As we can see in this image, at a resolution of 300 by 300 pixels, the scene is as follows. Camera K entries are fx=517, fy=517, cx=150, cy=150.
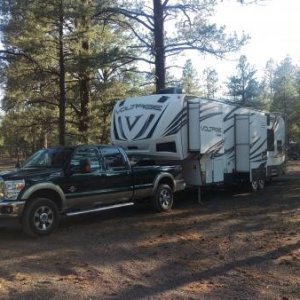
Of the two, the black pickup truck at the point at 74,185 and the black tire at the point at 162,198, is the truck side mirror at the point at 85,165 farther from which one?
the black tire at the point at 162,198

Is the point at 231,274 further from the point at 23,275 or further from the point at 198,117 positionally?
the point at 198,117

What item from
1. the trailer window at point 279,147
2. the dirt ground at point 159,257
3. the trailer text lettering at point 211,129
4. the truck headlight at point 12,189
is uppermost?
the trailer text lettering at point 211,129

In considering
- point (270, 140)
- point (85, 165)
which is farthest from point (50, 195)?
point (270, 140)

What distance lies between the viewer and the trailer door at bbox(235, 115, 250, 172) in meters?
17.3

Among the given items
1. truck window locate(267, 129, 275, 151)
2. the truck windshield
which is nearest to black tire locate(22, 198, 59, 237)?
the truck windshield

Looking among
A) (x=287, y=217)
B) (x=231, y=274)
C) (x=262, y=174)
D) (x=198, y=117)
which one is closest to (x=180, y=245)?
(x=231, y=274)

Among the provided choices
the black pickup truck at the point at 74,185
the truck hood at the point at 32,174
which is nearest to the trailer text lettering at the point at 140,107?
the black pickup truck at the point at 74,185

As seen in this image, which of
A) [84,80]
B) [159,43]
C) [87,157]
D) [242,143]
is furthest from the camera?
[84,80]

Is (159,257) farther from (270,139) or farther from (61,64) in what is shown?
(61,64)

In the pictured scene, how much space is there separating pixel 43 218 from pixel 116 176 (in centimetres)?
237

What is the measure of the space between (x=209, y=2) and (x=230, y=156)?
822cm

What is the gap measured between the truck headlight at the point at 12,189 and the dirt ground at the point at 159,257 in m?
0.52

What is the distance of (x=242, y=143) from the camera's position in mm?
17453

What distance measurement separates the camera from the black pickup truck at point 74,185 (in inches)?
390
